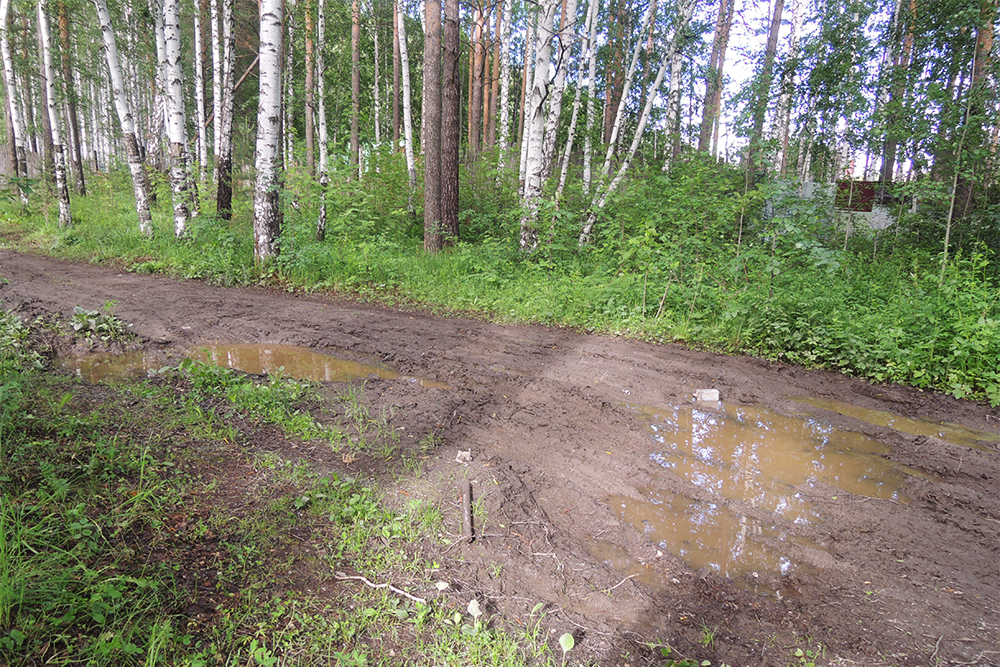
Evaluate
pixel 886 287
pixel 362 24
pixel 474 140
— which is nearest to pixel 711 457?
pixel 886 287

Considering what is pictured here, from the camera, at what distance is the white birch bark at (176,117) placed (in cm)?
1109

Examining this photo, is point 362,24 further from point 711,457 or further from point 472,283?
point 711,457

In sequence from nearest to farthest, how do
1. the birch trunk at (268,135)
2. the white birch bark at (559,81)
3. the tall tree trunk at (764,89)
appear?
the tall tree trunk at (764,89)
the birch trunk at (268,135)
the white birch bark at (559,81)

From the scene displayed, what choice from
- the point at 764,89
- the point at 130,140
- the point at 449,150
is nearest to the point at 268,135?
the point at 449,150

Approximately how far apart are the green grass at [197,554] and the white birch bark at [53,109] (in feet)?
44.0

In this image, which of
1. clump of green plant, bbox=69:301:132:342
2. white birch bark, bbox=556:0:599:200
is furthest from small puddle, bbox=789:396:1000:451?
clump of green plant, bbox=69:301:132:342

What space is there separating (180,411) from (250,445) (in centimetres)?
77

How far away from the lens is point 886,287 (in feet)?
26.5

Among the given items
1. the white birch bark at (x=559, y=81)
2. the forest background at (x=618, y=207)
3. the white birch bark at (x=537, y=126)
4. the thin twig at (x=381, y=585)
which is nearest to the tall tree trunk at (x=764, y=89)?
the forest background at (x=618, y=207)

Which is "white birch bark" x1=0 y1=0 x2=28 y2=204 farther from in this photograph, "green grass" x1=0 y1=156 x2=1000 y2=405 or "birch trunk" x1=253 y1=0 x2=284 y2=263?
"birch trunk" x1=253 y1=0 x2=284 y2=263

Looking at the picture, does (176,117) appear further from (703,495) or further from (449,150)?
(703,495)

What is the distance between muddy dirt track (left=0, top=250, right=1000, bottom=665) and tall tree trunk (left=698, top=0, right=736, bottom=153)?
6.76 meters

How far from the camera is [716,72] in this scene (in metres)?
18.6

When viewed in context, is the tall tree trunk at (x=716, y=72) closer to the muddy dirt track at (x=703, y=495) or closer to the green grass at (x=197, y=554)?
the muddy dirt track at (x=703, y=495)
